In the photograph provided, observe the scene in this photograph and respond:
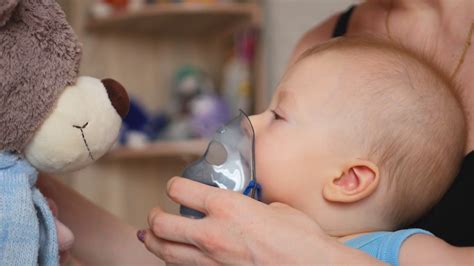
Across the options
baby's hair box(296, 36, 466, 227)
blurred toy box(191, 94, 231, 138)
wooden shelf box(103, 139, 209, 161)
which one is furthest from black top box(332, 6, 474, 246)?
blurred toy box(191, 94, 231, 138)

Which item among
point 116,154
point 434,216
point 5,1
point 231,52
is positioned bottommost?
point 116,154

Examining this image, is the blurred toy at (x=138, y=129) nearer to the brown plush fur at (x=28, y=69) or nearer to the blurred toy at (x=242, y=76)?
the blurred toy at (x=242, y=76)

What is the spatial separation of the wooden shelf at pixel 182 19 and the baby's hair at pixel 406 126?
1517 millimetres

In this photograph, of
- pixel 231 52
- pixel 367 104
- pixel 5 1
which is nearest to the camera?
pixel 5 1

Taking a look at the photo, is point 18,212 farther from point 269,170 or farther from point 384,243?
point 384,243

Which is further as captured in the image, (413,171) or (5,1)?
(413,171)

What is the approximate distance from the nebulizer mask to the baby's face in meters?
0.01

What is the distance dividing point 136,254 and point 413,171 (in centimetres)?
47

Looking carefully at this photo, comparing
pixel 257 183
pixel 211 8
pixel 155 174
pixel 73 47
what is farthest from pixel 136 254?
pixel 155 174

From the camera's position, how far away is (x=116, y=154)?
2.46 m

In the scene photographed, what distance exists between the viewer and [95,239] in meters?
1.03

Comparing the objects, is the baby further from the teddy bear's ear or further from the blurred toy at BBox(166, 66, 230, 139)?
the blurred toy at BBox(166, 66, 230, 139)

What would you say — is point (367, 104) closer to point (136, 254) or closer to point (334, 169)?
point (334, 169)

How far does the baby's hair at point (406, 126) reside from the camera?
Answer: 0.81 m
